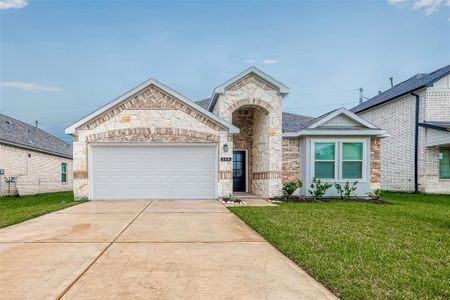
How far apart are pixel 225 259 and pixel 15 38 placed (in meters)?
18.1

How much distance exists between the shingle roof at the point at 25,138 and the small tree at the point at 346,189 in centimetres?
1658

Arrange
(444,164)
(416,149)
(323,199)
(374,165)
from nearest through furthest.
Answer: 1. (323,199)
2. (374,165)
3. (444,164)
4. (416,149)

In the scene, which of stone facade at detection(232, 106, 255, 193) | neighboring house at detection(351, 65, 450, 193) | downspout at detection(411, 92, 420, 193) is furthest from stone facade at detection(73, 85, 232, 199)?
neighboring house at detection(351, 65, 450, 193)

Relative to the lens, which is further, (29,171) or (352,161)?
(29,171)

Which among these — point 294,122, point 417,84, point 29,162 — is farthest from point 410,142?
point 29,162

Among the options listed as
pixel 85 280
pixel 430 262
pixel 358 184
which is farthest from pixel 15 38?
pixel 430 262

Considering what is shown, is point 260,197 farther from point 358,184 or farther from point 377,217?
point 377,217

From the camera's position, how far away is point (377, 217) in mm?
8156

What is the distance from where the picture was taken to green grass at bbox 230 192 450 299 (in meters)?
3.38

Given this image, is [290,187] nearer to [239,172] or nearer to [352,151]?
[352,151]

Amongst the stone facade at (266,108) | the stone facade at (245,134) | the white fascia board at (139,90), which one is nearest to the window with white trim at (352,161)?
the stone facade at (266,108)

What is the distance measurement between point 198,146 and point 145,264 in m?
8.72

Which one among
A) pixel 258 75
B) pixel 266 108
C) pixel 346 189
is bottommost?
pixel 346 189

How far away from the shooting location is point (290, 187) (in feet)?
41.5
